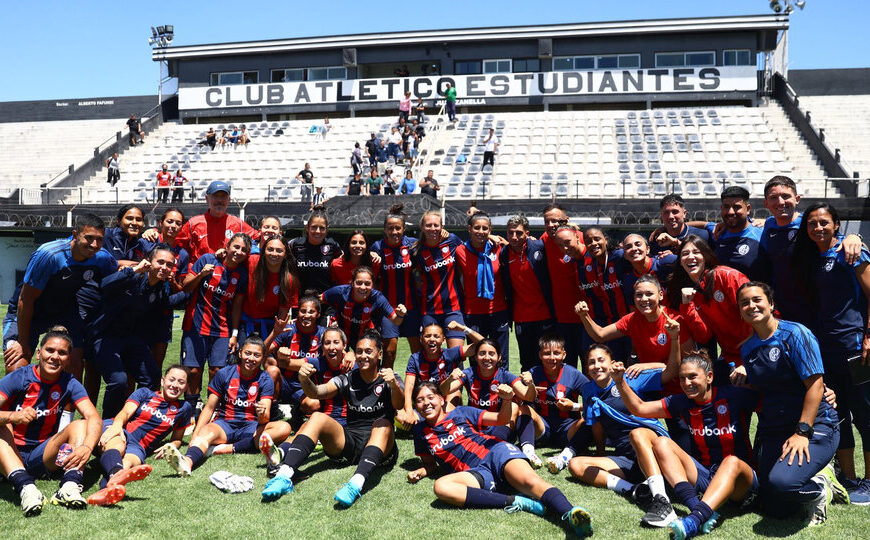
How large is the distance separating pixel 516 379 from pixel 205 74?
104 feet

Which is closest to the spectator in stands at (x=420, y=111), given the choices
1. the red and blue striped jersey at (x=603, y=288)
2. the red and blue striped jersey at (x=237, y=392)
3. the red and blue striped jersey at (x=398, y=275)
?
the red and blue striped jersey at (x=398, y=275)

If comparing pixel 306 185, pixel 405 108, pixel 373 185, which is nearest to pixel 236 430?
pixel 373 185

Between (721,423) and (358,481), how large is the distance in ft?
8.12

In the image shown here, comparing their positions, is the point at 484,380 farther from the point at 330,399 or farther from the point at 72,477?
the point at 72,477

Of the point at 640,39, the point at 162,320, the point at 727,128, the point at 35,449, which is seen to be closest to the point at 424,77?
the point at 640,39

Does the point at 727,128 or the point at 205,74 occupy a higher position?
the point at 205,74

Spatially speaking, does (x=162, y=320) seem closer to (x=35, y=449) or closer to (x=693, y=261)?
(x=35, y=449)

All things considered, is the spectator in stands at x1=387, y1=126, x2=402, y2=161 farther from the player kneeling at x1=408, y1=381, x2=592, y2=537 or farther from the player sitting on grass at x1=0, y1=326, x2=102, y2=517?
the player sitting on grass at x1=0, y1=326, x2=102, y2=517

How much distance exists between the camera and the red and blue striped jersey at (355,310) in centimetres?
672

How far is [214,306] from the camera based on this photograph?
6824 mm

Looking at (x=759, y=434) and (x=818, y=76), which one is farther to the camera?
(x=818, y=76)

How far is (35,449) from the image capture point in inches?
202

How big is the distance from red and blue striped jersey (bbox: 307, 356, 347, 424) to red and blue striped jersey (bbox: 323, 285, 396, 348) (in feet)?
2.36

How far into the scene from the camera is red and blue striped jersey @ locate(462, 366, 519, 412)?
5.96 m
